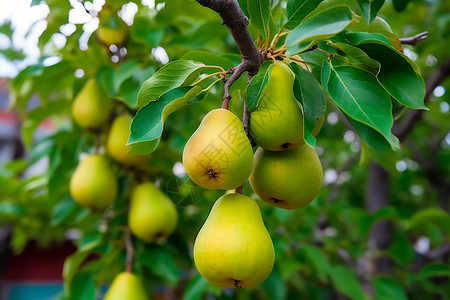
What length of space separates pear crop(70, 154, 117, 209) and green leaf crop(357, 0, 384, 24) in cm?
77

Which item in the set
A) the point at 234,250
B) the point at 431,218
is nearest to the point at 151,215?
the point at 234,250

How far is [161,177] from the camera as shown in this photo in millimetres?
1242

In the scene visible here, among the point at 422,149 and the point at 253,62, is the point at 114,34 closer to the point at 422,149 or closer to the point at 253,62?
the point at 253,62

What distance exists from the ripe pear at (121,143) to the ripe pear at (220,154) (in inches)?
21.8

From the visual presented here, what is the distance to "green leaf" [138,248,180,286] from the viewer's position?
1.08m

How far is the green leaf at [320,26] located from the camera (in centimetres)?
45

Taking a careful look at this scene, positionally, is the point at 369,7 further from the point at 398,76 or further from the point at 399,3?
the point at 399,3

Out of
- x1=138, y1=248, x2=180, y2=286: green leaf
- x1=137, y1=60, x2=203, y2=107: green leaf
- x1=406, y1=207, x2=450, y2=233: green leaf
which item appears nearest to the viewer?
x1=137, y1=60, x2=203, y2=107: green leaf

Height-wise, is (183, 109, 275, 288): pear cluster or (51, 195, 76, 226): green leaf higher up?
(183, 109, 275, 288): pear cluster

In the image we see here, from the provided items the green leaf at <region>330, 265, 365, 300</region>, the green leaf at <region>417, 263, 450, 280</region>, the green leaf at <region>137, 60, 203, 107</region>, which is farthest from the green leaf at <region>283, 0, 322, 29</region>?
the green leaf at <region>417, 263, 450, 280</region>

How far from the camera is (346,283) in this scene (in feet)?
Result: 3.89

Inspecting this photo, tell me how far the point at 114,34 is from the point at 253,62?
710 mm

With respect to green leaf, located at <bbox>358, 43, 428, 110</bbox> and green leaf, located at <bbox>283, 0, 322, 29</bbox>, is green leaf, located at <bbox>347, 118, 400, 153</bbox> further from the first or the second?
green leaf, located at <bbox>283, 0, 322, 29</bbox>

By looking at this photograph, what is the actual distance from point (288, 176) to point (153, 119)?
19 centimetres
